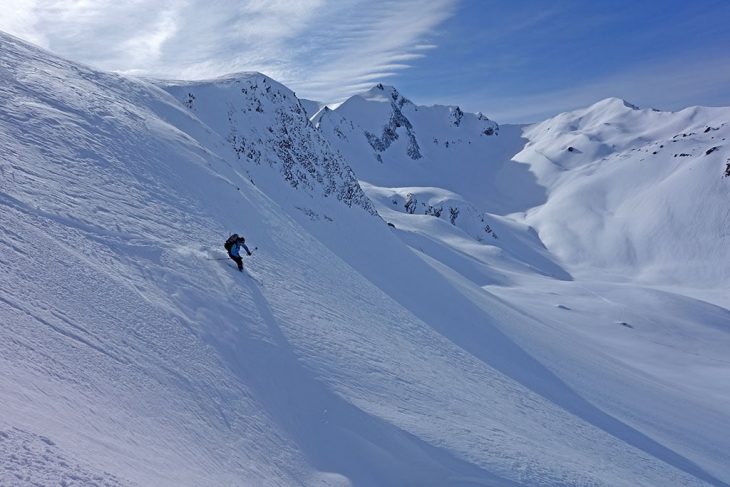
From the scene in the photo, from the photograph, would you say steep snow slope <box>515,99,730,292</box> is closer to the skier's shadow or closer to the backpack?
the backpack

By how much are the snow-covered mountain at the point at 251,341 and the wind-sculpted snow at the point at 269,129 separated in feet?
0.66

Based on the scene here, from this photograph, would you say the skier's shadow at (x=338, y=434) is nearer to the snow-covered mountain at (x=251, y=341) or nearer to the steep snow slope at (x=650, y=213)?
the snow-covered mountain at (x=251, y=341)

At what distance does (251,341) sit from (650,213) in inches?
5283

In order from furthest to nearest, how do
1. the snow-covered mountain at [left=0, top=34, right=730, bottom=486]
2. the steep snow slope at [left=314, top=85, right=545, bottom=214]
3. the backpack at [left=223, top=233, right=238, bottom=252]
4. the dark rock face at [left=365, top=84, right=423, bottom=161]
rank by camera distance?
the dark rock face at [left=365, top=84, right=423, bottom=161] → the steep snow slope at [left=314, top=85, right=545, bottom=214] → the backpack at [left=223, top=233, right=238, bottom=252] → the snow-covered mountain at [left=0, top=34, right=730, bottom=486]

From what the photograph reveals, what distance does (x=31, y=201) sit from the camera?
34.6 ft

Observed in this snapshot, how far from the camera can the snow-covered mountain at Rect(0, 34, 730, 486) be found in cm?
725

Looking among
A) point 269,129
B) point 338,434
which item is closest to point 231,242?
point 338,434

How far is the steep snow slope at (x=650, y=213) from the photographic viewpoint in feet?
339

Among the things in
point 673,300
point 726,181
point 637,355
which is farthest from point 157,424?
point 726,181

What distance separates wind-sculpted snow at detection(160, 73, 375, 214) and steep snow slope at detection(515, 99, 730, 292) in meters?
80.9

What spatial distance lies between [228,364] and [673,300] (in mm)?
57492

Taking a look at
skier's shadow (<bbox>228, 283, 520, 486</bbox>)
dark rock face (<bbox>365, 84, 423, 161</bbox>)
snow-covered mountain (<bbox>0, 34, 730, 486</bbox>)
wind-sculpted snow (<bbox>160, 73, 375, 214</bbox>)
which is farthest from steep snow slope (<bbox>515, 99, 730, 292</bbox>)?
skier's shadow (<bbox>228, 283, 520, 486</bbox>)

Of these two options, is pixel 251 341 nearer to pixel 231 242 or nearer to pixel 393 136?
pixel 231 242

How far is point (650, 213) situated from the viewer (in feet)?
404
